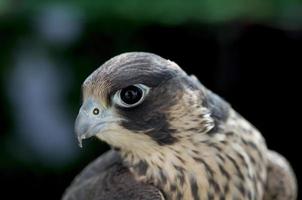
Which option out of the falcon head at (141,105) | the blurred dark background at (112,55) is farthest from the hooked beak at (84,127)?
the blurred dark background at (112,55)

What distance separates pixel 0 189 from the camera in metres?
5.64

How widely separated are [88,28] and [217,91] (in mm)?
987

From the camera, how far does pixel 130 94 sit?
2.49m

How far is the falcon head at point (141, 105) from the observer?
8.17 feet

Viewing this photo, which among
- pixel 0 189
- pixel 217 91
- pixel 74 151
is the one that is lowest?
pixel 0 189

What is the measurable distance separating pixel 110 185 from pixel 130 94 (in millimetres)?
498

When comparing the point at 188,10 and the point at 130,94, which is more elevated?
the point at 130,94

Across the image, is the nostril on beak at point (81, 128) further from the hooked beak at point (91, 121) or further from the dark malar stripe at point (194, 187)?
the dark malar stripe at point (194, 187)

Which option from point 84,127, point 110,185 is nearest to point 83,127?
point 84,127

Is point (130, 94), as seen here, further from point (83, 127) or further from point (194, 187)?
point (194, 187)

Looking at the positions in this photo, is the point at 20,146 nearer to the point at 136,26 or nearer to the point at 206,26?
the point at 136,26

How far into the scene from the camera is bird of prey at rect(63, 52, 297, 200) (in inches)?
98.7

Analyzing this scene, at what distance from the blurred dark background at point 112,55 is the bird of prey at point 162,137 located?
76.3 inches

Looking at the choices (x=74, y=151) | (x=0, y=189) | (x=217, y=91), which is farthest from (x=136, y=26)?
(x=0, y=189)
